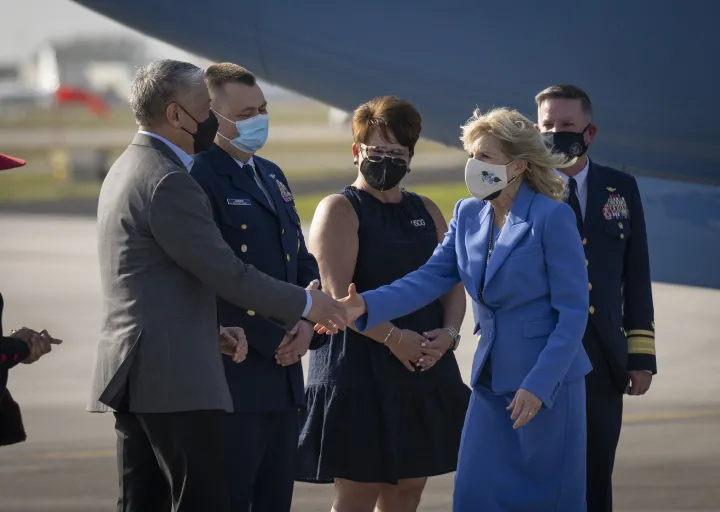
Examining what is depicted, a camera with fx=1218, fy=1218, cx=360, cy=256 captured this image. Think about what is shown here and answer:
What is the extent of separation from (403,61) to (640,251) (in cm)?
304

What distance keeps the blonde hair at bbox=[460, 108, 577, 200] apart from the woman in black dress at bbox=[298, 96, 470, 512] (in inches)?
23.1

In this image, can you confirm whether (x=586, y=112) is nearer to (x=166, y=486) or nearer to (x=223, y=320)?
(x=223, y=320)

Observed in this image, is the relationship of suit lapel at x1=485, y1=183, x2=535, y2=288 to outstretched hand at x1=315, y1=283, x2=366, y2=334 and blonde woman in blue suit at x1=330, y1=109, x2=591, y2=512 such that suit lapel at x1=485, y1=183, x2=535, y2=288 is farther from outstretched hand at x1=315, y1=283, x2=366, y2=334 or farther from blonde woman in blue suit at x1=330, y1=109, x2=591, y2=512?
outstretched hand at x1=315, y1=283, x2=366, y2=334

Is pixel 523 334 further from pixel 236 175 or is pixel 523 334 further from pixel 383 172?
pixel 236 175

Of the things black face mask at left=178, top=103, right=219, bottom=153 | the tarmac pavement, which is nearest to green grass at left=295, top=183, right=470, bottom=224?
the tarmac pavement

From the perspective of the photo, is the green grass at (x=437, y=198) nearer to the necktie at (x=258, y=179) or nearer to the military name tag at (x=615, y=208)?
the military name tag at (x=615, y=208)

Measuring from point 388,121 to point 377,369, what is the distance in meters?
0.84

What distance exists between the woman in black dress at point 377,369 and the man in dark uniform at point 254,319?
29 centimetres

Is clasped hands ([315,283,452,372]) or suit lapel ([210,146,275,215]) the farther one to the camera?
clasped hands ([315,283,452,372])

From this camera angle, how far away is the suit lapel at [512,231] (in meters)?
3.49

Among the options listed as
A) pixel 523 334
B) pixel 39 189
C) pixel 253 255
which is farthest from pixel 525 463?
pixel 39 189

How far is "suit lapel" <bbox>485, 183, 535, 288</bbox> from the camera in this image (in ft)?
11.5

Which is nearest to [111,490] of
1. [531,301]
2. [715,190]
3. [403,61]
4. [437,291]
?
[437,291]

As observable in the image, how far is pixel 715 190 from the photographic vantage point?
6.54 m
